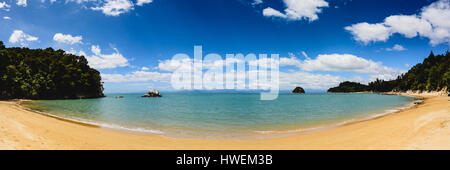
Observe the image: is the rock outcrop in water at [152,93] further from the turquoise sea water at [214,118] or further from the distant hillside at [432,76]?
the distant hillside at [432,76]

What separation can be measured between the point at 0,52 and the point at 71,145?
191 feet

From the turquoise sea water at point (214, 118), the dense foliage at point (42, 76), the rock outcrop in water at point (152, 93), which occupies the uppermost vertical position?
the dense foliage at point (42, 76)

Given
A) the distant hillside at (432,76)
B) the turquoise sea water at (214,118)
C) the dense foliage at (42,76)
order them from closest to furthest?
the turquoise sea water at (214,118) → the dense foliage at (42,76) → the distant hillside at (432,76)

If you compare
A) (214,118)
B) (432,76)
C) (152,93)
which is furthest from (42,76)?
(432,76)

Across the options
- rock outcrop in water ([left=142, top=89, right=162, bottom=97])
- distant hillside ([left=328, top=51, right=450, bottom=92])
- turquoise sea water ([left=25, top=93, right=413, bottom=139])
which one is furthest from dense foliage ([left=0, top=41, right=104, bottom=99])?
distant hillside ([left=328, top=51, right=450, bottom=92])

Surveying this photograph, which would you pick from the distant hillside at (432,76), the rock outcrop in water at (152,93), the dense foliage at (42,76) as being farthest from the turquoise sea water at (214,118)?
the rock outcrop in water at (152,93)

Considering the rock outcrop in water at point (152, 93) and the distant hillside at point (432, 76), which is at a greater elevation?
the distant hillside at point (432, 76)

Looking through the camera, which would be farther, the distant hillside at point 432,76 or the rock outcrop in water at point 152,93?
the rock outcrop in water at point 152,93

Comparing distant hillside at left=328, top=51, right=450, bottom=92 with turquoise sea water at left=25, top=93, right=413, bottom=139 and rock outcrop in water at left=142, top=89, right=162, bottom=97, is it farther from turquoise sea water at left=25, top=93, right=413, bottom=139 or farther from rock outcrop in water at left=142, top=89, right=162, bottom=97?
rock outcrop in water at left=142, top=89, right=162, bottom=97

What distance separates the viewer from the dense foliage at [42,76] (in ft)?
157

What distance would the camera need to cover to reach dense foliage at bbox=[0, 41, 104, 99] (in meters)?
47.8
